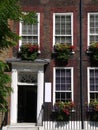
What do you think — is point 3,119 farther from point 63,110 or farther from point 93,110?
point 93,110

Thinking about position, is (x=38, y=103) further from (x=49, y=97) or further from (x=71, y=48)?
(x=71, y=48)

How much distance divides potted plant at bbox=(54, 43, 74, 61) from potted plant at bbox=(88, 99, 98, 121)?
2780 millimetres

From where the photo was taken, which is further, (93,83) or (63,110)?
(93,83)

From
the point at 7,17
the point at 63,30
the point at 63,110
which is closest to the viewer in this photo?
the point at 7,17

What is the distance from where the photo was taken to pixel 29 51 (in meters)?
21.7

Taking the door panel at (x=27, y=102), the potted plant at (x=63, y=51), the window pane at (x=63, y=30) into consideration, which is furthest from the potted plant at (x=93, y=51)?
the door panel at (x=27, y=102)

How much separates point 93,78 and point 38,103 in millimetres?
3292

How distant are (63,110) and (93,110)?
161 cm

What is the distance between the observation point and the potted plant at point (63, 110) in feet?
69.2

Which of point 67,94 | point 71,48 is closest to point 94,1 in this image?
point 71,48

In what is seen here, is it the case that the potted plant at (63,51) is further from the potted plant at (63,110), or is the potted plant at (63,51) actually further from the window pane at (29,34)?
the potted plant at (63,110)

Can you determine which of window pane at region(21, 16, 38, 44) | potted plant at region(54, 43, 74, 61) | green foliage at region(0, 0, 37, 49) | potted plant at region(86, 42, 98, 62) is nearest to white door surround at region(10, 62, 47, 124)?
potted plant at region(54, 43, 74, 61)

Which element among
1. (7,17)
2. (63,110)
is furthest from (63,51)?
(7,17)

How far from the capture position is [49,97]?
21422 millimetres
